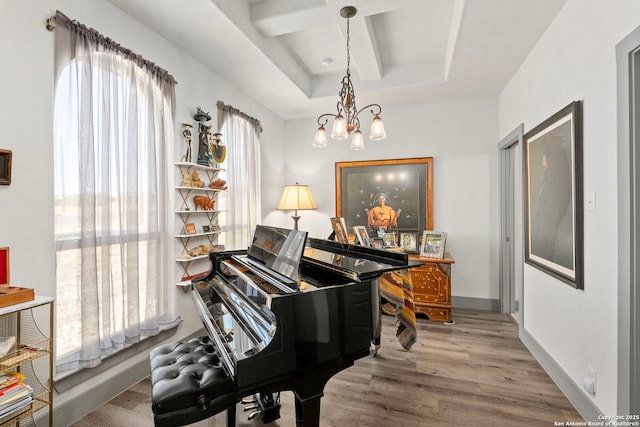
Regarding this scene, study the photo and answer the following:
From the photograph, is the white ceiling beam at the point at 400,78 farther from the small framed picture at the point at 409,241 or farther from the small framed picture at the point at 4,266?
the small framed picture at the point at 4,266

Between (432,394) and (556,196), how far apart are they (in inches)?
67.3

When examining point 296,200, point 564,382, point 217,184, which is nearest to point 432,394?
point 564,382

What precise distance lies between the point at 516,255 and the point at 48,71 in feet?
14.8

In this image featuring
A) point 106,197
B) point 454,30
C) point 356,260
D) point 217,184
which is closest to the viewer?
point 356,260

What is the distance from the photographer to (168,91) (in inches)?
100

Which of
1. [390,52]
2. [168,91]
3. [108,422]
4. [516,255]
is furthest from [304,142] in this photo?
[108,422]

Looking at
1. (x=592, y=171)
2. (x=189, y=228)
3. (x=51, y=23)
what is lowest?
(x=189, y=228)

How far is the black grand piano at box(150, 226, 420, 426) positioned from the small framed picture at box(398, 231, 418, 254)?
95.0 inches

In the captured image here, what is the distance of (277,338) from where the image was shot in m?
1.24

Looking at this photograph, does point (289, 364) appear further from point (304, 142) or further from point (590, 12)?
point (304, 142)

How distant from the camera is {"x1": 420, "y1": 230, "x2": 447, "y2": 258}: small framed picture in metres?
3.78

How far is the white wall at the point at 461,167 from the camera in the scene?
12.7 feet

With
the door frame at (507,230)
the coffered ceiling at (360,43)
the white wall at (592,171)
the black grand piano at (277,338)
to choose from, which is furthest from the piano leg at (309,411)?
the door frame at (507,230)

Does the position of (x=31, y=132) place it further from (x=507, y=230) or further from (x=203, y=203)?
(x=507, y=230)
